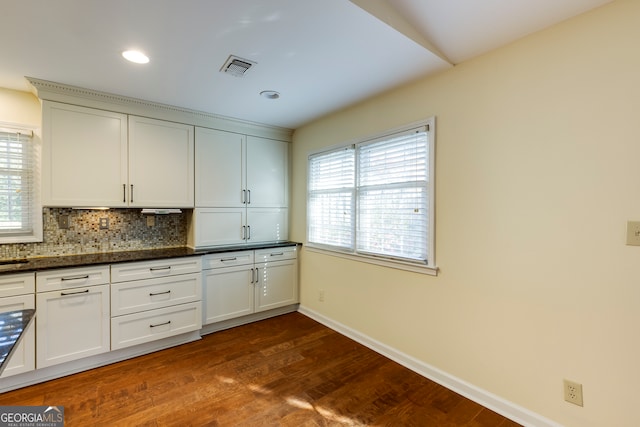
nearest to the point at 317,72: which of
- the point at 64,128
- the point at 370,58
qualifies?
the point at 370,58

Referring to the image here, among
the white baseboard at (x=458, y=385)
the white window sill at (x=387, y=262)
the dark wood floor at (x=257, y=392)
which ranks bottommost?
the dark wood floor at (x=257, y=392)

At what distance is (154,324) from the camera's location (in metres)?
2.79

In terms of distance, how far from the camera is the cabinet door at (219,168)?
3.29 m

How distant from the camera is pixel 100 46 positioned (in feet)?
6.34

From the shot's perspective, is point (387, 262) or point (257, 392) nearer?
point (257, 392)

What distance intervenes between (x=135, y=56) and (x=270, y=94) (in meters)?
1.07

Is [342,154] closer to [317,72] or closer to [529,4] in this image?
[317,72]

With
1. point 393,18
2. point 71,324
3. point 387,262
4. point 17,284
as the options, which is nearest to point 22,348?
point 71,324

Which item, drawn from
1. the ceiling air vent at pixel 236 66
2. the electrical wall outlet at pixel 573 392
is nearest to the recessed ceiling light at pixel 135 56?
the ceiling air vent at pixel 236 66

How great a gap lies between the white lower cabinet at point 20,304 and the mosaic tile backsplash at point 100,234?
61 cm

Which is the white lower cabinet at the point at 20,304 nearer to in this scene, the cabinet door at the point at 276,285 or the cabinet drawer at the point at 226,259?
the cabinet drawer at the point at 226,259

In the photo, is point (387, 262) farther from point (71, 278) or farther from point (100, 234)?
point (100, 234)

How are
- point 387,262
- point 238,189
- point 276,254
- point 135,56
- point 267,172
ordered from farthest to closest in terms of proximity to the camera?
1. point 267,172
2. point 276,254
3. point 238,189
4. point 387,262
5. point 135,56

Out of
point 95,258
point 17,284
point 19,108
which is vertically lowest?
point 17,284
